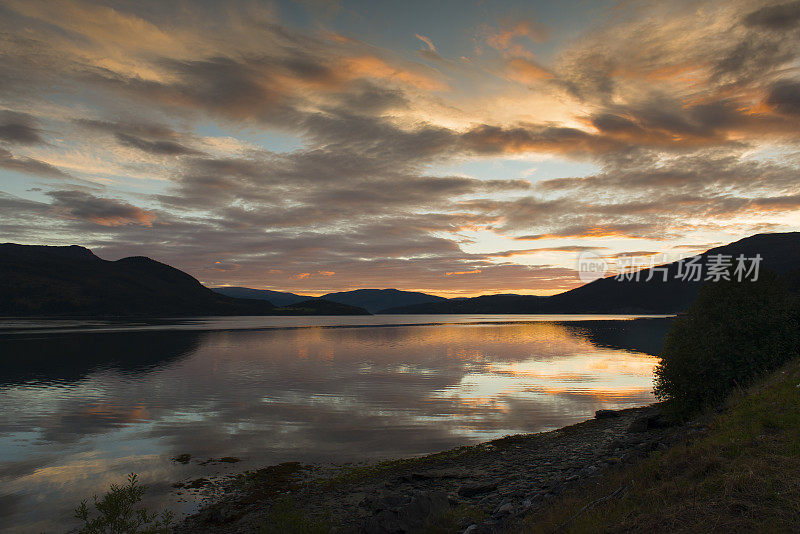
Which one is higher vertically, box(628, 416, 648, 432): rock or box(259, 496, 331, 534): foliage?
box(259, 496, 331, 534): foliage

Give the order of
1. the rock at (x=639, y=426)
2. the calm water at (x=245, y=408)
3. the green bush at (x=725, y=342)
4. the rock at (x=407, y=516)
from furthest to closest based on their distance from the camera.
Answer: the rock at (x=639, y=426), the green bush at (x=725, y=342), the calm water at (x=245, y=408), the rock at (x=407, y=516)

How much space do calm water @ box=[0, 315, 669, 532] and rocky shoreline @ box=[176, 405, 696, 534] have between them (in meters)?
A: 2.94

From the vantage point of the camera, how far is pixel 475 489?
22.6 metres

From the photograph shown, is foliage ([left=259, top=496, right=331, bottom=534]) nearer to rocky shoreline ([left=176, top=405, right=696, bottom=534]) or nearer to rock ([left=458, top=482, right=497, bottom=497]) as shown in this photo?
rocky shoreline ([left=176, top=405, right=696, bottom=534])

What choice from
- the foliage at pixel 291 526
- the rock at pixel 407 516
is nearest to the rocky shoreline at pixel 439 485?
the rock at pixel 407 516

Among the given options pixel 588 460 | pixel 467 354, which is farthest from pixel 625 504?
pixel 467 354

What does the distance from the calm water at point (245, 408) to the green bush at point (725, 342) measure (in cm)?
1233

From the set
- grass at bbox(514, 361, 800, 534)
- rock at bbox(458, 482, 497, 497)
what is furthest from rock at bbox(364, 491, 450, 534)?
grass at bbox(514, 361, 800, 534)

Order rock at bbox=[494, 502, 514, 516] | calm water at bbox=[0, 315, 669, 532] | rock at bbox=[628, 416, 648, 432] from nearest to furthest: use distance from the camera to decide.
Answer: rock at bbox=[494, 502, 514, 516]
calm water at bbox=[0, 315, 669, 532]
rock at bbox=[628, 416, 648, 432]

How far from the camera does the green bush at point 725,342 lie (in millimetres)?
31234

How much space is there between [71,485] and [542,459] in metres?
30.7

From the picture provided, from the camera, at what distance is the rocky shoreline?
59.8 ft

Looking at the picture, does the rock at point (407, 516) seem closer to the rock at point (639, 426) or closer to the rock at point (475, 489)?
the rock at point (475, 489)

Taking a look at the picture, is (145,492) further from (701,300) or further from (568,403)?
(701,300)
